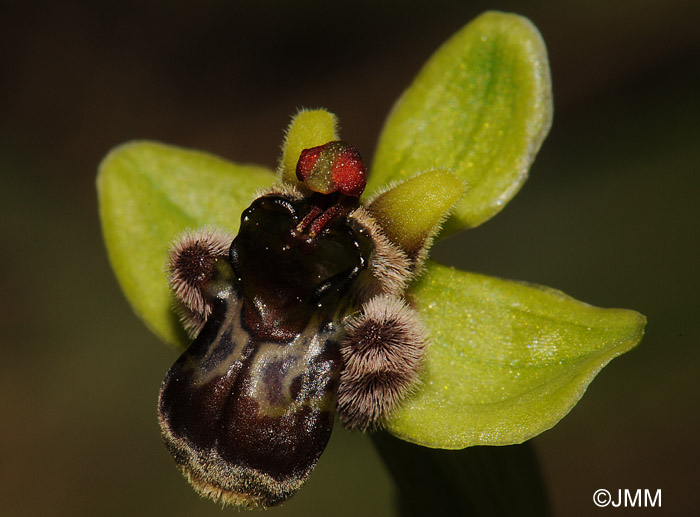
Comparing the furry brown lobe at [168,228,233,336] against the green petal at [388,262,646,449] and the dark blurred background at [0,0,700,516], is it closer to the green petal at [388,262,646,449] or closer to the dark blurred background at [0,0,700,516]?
the green petal at [388,262,646,449]

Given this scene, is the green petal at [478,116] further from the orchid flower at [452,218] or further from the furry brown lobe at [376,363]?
the furry brown lobe at [376,363]

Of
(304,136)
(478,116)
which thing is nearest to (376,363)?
(304,136)

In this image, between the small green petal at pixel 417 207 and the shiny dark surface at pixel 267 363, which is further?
the small green petal at pixel 417 207

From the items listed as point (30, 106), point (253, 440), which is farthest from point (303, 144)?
point (30, 106)

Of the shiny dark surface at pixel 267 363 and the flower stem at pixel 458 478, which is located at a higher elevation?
the shiny dark surface at pixel 267 363

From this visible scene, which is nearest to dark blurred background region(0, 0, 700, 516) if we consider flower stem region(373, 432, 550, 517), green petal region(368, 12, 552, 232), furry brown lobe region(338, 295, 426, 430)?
flower stem region(373, 432, 550, 517)

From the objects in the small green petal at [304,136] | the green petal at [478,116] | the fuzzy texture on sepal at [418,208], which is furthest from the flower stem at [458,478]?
the small green petal at [304,136]

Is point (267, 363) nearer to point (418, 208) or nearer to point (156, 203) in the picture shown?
point (418, 208)
